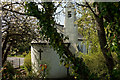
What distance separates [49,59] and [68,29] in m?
2.16

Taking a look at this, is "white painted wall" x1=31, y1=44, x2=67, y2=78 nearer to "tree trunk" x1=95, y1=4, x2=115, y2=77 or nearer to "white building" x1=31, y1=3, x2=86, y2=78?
"white building" x1=31, y1=3, x2=86, y2=78

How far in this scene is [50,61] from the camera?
672 cm

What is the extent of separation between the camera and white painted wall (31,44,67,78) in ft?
21.8

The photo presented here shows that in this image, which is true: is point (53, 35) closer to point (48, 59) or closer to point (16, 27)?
point (16, 27)

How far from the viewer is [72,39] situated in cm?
745

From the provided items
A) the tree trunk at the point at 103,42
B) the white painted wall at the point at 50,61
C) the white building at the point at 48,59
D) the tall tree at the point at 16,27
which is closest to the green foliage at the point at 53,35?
the tree trunk at the point at 103,42

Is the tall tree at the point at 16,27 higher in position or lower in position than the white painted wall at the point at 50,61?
A: higher

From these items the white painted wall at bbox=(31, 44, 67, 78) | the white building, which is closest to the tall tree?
the white building

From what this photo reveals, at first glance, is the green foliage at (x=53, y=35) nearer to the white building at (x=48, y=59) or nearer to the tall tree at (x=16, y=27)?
the tall tree at (x=16, y=27)

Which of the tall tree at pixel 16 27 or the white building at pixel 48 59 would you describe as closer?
the tall tree at pixel 16 27

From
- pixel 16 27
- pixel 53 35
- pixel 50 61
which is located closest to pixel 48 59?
pixel 50 61

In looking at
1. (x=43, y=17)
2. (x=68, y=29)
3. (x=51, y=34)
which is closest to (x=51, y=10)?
(x=43, y=17)

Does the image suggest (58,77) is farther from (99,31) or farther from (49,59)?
(99,31)

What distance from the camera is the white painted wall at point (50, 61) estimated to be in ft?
21.8
